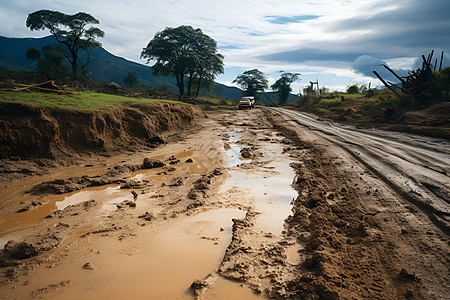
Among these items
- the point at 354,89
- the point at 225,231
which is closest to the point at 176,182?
the point at 225,231

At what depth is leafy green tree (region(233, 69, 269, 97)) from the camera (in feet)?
206

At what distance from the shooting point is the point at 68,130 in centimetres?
685

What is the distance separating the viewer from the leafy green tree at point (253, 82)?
62.9m

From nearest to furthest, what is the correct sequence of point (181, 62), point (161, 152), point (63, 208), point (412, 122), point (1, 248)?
point (1, 248), point (63, 208), point (161, 152), point (412, 122), point (181, 62)

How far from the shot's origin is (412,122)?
13.4 meters

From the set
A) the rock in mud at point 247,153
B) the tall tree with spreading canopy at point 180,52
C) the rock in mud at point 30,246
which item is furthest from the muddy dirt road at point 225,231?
the tall tree with spreading canopy at point 180,52

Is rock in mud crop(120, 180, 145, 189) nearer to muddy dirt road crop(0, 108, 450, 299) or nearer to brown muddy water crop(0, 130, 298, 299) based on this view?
muddy dirt road crop(0, 108, 450, 299)

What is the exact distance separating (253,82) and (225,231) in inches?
2472

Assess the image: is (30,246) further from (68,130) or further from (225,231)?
(68,130)

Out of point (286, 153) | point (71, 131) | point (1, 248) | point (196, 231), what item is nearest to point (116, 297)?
point (196, 231)

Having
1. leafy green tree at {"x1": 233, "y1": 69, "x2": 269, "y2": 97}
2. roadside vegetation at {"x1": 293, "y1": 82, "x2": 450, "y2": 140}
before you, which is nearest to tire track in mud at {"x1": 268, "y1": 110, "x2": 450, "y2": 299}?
roadside vegetation at {"x1": 293, "y1": 82, "x2": 450, "y2": 140}

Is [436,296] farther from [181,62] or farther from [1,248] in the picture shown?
[181,62]

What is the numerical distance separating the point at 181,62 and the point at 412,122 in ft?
75.3

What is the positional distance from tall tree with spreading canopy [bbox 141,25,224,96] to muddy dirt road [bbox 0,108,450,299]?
24.6m
